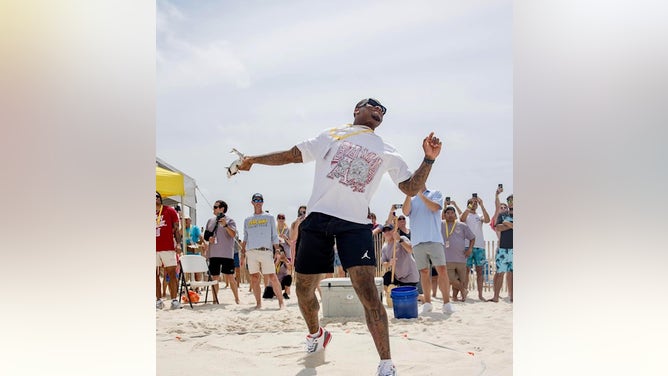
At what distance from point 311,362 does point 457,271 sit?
5342 millimetres

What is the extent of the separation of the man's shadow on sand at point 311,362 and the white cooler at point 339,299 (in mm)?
2517

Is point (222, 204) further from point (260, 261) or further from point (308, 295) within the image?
point (308, 295)

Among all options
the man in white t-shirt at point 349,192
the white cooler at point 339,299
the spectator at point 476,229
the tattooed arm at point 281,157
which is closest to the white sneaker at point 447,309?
the white cooler at point 339,299

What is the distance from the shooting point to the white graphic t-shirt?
4.27 m

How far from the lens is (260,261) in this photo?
9.09 meters

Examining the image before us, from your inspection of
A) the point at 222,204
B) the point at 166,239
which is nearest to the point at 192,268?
the point at 166,239

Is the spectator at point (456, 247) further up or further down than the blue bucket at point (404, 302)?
further up

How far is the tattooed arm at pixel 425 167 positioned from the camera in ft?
13.6

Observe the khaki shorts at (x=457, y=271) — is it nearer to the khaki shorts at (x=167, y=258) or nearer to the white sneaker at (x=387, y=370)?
→ the khaki shorts at (x=167, y=258)

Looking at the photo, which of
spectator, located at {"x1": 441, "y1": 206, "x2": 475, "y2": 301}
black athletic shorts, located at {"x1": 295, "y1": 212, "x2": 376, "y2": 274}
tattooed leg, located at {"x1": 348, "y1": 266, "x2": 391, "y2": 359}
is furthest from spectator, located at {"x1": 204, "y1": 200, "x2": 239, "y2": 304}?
tattooed leg, located at {"x1": 348, "y1": 266, "x2": 391, "y2": 359}

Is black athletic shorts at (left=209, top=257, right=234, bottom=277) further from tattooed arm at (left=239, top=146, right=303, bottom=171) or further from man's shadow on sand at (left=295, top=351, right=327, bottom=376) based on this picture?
tattooed arm at (left=239, top=146, right=303, bottom=171)

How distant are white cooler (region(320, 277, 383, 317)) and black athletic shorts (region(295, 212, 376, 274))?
301 centimetres
